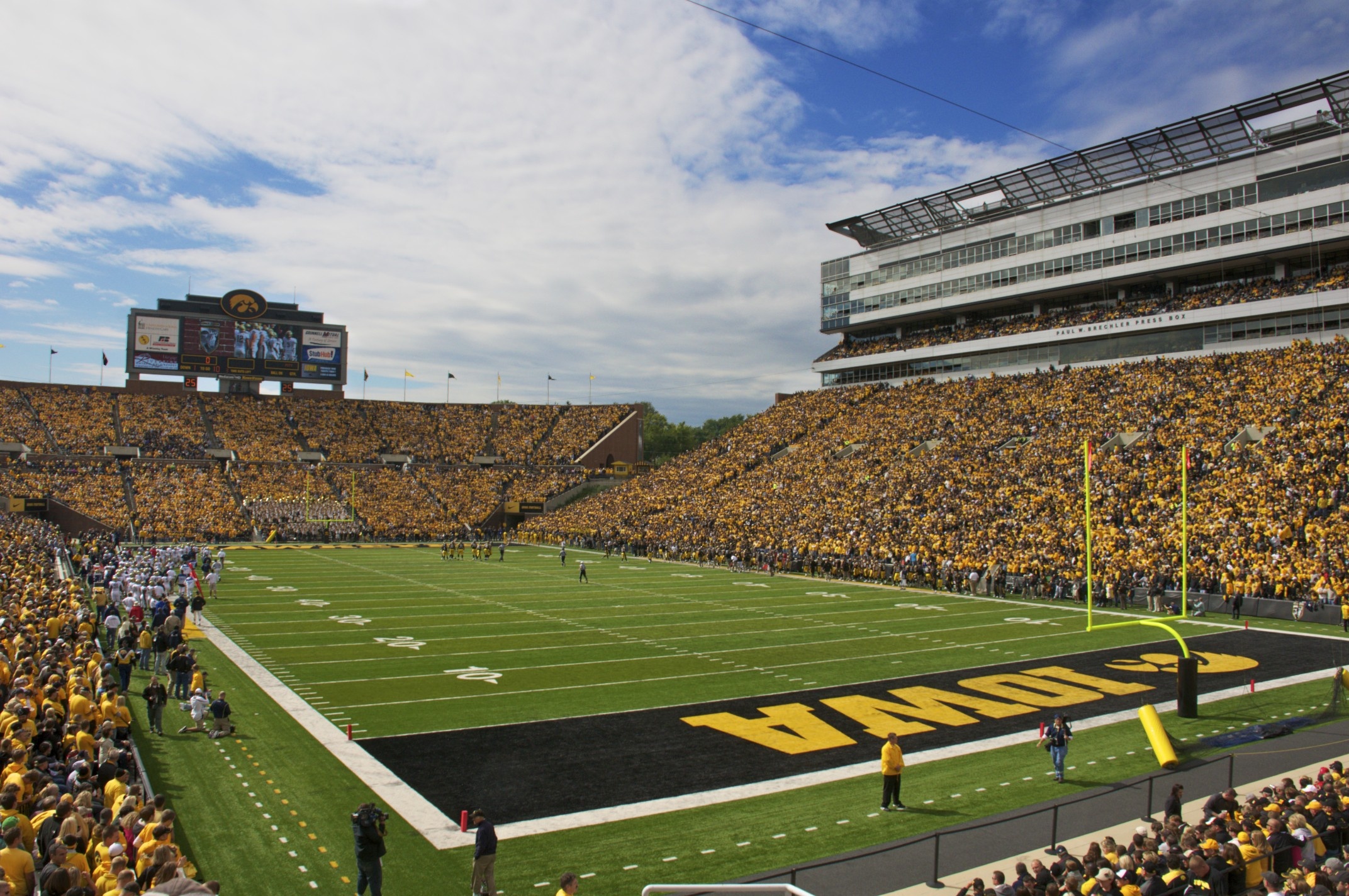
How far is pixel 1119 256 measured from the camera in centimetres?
4409

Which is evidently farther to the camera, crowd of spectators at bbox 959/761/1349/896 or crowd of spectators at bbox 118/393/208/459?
crowd of spectators at bbox 118/393/208/459

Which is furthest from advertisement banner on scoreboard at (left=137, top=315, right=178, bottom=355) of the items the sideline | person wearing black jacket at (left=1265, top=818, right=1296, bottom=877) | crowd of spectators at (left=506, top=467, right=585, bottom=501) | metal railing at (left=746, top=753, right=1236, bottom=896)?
person wearing black jacket at (left=1265, top=818, right=1296, bottom=877)

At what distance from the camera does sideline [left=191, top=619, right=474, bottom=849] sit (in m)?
9.18

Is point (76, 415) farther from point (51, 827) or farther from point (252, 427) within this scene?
point (51, 827)

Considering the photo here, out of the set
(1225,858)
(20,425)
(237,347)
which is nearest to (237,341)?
(237,347)

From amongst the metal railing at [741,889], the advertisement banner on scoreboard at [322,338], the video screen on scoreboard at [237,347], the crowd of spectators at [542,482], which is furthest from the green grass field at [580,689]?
the advertisement banner on scoreboard at [322,338]

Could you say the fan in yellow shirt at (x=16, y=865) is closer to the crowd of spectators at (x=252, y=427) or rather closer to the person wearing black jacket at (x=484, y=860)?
the person wearing black jacket at (x=484, y=860)

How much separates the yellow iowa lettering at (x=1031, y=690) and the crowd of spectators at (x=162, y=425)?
190ft

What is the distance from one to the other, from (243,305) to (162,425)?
10.4 metres

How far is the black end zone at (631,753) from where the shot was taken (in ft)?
33.9

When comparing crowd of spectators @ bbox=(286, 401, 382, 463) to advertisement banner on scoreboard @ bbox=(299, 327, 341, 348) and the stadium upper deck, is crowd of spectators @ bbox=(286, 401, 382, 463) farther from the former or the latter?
the stadium upper deck

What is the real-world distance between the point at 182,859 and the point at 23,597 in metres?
13.9

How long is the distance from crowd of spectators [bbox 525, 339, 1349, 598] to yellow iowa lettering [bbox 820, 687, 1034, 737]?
1380 cm

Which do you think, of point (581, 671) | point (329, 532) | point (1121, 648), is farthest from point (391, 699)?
point (329, 532)
